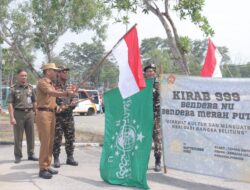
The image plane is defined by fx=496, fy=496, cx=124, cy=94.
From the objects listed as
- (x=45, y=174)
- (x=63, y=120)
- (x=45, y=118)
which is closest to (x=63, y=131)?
(x=63, y=120)

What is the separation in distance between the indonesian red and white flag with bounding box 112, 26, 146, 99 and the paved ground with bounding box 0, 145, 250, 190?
4.92ft

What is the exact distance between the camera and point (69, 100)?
924 centimetres

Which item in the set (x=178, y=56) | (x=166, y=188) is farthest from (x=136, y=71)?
(x=178, y=56)

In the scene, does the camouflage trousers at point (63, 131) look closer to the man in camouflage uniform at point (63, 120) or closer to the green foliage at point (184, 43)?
the man in camouflage uniform at point (63, 120)

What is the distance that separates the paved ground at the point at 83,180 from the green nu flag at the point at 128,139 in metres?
0.25

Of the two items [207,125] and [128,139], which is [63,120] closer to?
[128,139]

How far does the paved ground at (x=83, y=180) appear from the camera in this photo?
745cm

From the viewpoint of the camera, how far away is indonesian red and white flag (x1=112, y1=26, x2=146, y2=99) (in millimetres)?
7078

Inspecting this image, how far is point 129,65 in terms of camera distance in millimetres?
7152

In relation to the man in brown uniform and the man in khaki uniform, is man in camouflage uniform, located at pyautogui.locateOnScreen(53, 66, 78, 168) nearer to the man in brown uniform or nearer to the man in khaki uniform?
the man in brown uniform

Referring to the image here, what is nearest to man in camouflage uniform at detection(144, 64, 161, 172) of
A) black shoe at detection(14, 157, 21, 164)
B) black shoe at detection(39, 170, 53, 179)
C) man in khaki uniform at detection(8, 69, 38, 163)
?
black shoe at detection(39, 170, 53, 179)

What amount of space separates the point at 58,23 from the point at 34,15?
3.56 feet

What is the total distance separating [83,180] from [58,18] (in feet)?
41.2

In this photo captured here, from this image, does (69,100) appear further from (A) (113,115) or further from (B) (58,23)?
(B) (58,23)
